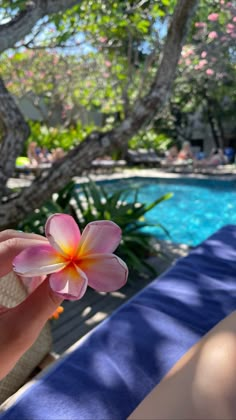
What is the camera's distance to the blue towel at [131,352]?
136 centimetres

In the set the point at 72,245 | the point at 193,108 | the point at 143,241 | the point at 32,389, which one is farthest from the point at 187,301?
the point at 193,108

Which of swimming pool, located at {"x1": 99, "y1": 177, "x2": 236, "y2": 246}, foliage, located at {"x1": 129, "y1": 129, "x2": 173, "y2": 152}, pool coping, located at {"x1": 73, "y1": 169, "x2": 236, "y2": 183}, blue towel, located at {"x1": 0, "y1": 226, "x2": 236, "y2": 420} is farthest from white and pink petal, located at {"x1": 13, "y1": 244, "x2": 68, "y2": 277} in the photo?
foliage, located at {"x1": 129, "y1": 129, "x2": 173, "y2": 152}

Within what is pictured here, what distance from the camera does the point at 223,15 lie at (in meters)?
7.05

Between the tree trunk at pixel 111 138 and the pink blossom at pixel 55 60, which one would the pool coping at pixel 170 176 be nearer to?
the pink blossom at pixel 55 60

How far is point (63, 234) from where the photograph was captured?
0.51m

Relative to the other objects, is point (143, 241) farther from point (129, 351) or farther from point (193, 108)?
point (193, 108)

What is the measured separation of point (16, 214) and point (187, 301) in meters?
1.91

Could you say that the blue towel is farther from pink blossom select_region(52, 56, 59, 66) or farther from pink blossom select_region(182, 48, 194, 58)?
pink blossom select_region(52, 56, 59, 66)

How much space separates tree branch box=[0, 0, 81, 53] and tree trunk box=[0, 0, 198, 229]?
967 mm

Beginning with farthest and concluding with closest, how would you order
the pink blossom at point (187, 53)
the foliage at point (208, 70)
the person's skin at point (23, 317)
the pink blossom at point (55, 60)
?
the pink blossom at point (55, 60), the pink blossom at point (187, 53), the foliage at point (208, 70), the person's skin at point (23, 317)

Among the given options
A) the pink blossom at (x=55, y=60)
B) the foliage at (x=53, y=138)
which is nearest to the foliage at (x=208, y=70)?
the pink blossom at (x=55, y=60)

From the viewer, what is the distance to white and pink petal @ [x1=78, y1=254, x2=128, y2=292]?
0.48 m

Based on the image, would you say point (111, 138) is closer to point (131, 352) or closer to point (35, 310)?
point (131, 352)

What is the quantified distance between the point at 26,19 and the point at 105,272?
2842 millimetres
